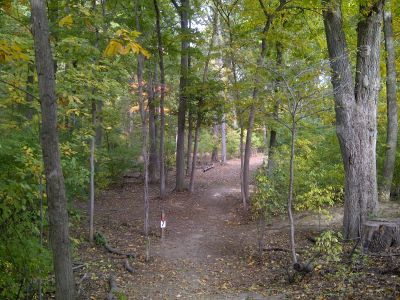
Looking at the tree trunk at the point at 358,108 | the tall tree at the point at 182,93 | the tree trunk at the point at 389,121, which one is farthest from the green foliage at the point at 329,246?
the tall tree at the point at 182,93

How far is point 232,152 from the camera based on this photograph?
3086 centimetres

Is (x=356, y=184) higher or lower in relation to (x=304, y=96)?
lower

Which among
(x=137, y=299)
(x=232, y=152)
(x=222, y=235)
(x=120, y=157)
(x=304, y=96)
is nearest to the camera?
(x=137, y=299)

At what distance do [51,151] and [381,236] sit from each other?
6156 mm

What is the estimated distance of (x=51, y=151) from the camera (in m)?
3.87

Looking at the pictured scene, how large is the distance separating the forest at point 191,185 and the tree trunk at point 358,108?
0.10ft

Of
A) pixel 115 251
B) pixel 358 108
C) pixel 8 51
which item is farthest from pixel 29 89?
pixel 358 108

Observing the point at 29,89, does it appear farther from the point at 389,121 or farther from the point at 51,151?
the point at 389,121

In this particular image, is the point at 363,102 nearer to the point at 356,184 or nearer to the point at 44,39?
the point at 356,184

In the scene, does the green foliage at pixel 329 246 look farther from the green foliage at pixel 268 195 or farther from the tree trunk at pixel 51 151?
the tree trunk at pixel 51 151

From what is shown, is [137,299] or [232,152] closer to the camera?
[137,299]

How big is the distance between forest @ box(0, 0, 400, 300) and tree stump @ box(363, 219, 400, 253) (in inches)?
0.8

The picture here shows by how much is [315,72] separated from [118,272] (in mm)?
5815

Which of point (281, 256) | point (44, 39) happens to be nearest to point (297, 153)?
point (281, 256)
